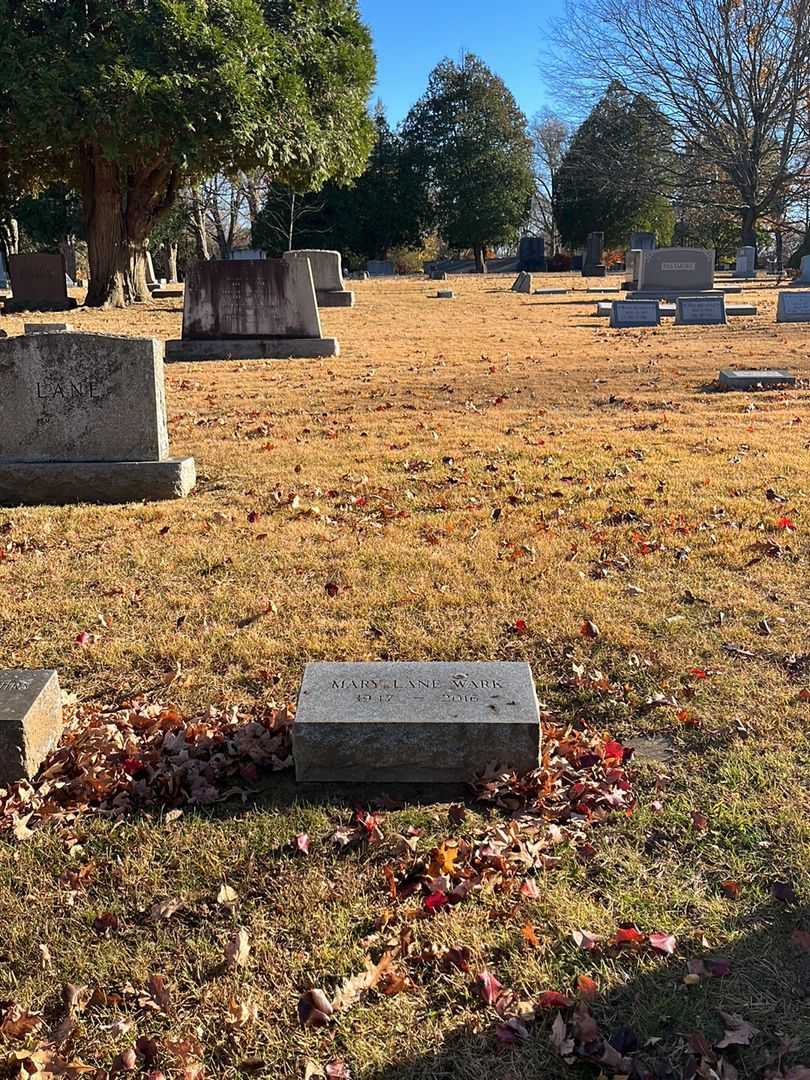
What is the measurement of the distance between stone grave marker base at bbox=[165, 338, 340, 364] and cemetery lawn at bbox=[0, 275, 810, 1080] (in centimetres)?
620

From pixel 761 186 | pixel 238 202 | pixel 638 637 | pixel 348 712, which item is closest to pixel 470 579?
pixel 638 637

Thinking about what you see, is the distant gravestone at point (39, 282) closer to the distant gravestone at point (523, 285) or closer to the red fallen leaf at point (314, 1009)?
the distant gravestone at point (523, 285)

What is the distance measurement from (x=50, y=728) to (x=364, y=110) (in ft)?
83.0

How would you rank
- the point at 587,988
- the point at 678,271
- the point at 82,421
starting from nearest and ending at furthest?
the point at 587,988 < the point at 82,421 < the point at 678,271

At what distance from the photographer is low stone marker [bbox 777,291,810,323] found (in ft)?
63.1

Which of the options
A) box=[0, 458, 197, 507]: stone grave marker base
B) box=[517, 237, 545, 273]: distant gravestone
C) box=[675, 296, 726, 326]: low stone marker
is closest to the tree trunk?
box=[675, 296, 726, 326]: low stone marker

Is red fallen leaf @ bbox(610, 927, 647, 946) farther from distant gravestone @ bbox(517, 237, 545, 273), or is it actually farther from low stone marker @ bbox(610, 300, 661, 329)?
distant gravestone @ bbox(517, 237, 545, 273)

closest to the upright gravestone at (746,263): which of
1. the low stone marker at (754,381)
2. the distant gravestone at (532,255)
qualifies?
the distant gravestone at (532,255)

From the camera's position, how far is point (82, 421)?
6527mm

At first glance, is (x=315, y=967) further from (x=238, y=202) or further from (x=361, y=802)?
(x=238, y=202)

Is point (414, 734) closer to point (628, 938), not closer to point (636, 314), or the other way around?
point (628, 938)

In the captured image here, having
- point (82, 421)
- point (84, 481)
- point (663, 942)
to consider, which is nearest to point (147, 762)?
point (663, 942)

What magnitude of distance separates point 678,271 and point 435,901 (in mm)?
26561

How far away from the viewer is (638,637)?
420 centimetres
